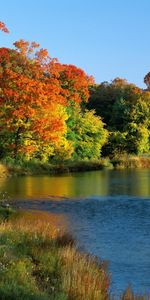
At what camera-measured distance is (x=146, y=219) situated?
75.8 ft

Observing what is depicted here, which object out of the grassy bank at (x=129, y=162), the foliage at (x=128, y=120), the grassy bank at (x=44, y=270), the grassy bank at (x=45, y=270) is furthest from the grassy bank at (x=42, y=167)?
the grassy bank at (x=45, y=270)

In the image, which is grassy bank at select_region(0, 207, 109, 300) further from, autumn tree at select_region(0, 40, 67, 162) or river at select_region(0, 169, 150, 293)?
autumn tree at select_region(0, 40, 67, 162)

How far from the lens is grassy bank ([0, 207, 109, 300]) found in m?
9.90

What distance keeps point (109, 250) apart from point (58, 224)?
521 cm

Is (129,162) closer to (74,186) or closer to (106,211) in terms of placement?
(74,186)

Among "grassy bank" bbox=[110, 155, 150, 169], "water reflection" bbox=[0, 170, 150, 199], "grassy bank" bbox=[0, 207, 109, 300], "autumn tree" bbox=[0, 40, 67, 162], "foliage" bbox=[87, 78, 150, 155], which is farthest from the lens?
"foliage" bbox=[87, 78, 150, 155]

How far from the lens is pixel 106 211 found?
2598 cm

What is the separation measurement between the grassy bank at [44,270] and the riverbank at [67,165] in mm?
30649

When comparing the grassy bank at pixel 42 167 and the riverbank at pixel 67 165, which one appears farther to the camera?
the riverbank at pixel 67 165

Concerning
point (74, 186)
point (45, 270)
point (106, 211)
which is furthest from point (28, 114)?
point (45, 270)

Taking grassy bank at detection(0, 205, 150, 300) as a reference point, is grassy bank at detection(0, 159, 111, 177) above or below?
above

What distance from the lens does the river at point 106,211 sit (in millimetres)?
15081

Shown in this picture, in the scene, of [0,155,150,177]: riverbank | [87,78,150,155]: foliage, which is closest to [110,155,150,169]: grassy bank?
[0,155,150,177]: riverbank

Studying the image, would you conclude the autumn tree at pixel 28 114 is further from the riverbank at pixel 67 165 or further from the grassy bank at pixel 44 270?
the grassy bank at pixel 44 270
